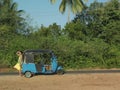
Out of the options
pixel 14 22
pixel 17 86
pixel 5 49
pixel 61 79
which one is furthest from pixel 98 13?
pixel 17 86

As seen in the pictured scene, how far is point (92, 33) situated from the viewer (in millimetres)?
47406

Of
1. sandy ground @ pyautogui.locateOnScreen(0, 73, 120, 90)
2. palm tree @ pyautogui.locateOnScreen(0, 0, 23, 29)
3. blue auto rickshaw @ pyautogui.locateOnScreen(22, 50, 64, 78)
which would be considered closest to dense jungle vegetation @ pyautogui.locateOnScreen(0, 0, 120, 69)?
palm tree @ pyautogui.locateOnScreen(0, 0, 23, 29)

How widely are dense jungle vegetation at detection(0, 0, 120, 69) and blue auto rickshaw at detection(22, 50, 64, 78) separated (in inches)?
360

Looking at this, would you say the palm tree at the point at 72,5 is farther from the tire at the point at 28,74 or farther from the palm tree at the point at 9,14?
the tire at the point at 28,74

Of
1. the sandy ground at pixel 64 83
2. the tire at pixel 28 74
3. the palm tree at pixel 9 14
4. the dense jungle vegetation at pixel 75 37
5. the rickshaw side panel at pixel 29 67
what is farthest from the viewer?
the palm tree at pixel 9 14

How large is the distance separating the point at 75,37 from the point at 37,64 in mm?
18260

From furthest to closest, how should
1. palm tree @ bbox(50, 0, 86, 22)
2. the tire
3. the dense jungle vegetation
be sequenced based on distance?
palm tree @ bbox(50, 0, 86, 22)
the dense jungle vegetation
the tire

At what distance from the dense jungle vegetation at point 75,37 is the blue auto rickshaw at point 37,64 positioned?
9137 mm

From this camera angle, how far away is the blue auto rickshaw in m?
27.1

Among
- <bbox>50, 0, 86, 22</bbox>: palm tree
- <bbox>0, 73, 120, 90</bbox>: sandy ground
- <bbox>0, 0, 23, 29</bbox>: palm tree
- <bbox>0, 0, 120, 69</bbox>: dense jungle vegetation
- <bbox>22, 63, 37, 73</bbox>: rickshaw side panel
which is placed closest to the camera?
<bbox>0, 73, 120, 90</bbox>: sandy ground

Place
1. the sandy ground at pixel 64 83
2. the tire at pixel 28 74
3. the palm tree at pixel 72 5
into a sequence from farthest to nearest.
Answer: the palm tree at pixel 72 5 → the tire at pixel 28 74 → the sandy ground at pixel 64 83

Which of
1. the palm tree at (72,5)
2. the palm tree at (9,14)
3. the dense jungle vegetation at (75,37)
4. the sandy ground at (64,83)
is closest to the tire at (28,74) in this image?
the sandy ground at (64,83)

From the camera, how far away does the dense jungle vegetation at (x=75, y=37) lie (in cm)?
3794

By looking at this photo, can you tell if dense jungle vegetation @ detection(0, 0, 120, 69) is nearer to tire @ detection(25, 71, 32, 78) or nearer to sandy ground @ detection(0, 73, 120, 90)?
tire @ detection(25, 71, 32, 78)
